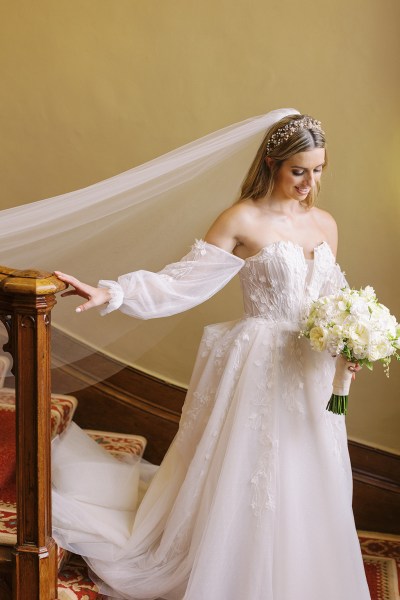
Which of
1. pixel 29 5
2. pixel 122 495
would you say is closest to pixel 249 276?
pixel 122 495

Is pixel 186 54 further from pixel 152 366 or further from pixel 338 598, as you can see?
pixel 338 598

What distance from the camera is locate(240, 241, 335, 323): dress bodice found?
3219 millimetres

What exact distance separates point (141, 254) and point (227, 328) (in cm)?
48

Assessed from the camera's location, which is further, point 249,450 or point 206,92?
point 206,92

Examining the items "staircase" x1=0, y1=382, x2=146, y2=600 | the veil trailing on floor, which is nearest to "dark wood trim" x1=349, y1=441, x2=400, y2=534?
"staircase" x1=0, y1=382, x2=146, y2=600

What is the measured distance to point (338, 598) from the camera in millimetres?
3051

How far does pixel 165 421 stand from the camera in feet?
15.1

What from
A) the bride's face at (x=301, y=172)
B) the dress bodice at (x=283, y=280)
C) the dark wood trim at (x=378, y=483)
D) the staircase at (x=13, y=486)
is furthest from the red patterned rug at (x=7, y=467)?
the dark wood trim at (x=378, y=483)

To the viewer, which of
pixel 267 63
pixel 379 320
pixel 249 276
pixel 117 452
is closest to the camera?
pixel 379 320

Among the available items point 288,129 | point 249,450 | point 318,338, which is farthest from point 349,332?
point 288,129

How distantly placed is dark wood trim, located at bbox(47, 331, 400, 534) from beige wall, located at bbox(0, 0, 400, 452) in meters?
0.10

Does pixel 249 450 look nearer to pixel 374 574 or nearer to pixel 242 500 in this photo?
pixel 242 500

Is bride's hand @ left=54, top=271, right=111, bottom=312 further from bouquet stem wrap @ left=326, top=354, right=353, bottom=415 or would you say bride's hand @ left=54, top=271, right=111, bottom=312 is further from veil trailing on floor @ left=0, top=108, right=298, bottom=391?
bouquet stem wrap @ left=326, top=354, right=353, bottom=415

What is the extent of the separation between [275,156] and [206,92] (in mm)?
1311
